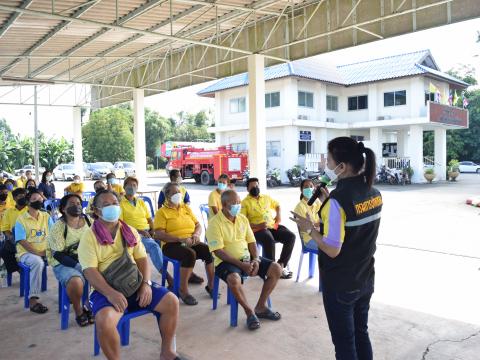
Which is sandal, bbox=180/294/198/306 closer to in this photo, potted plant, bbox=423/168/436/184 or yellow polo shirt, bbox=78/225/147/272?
yellow polo shirt, bbox=78/225/147/272

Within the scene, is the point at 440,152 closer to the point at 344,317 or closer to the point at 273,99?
the point at 273,99

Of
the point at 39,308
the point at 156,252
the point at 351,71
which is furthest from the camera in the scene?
the point at 351,71

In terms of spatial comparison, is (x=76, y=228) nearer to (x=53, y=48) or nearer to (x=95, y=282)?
(x=95, y=282)

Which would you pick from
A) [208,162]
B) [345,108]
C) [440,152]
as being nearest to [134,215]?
[208,162]

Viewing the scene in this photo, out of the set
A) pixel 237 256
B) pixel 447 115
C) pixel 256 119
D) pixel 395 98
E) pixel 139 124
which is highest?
pixel 395 98

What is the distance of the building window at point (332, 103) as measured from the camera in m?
24.5

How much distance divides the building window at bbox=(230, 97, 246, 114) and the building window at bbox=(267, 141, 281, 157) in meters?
2.67

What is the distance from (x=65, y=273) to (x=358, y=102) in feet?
74.4

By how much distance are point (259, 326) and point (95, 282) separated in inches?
55.7

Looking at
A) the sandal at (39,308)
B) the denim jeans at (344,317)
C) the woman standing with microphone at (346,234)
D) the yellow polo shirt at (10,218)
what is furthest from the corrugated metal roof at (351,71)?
the denim jeans at (344,317)

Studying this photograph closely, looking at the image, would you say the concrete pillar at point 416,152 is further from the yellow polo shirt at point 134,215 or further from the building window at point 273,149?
the yellow polo shirt at point 134,215

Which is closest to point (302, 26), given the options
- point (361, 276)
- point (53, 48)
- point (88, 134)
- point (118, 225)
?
point (53, 48)

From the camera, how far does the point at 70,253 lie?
3896 mm

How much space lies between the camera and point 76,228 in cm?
396
